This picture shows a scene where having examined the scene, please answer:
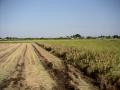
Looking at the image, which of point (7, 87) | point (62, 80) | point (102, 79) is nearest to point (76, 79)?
point (62, 80)

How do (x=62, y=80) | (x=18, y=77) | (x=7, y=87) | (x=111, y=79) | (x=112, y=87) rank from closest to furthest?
(x=112, y=87), (x=7, y=87), (x=111, y=79), (x=62, y=80), (x=18, y=77)

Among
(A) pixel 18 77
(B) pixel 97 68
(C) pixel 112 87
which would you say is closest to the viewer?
(C) pixel 112 87

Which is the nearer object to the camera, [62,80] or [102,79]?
[102,79]

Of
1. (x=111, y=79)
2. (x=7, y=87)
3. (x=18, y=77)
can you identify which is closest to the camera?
(x=7, y=87)

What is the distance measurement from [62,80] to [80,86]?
1.63 metres

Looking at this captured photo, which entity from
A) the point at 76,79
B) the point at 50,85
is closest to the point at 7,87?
the point at 50,85

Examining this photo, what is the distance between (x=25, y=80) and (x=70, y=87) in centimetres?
287

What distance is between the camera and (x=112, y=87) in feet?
32.6

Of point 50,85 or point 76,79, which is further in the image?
point 76,79

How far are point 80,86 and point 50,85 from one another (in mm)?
1282

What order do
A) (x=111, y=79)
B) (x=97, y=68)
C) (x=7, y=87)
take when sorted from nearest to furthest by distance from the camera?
(x=7, y=87), (x=111, y=79), (x=97, y=68)

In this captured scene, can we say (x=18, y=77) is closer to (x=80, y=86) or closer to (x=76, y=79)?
(x=76, y=79)

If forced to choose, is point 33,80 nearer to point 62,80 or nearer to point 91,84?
point 62,80

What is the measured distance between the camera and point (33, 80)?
12492 millimetres
